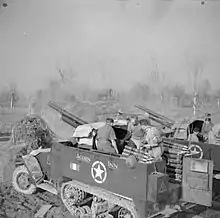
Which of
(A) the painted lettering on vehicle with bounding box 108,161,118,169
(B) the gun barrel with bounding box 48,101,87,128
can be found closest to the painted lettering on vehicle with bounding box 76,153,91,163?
(A) the painted lettering on vehicle with bounding box 108,161,118,169

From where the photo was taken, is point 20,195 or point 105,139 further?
point 20,195

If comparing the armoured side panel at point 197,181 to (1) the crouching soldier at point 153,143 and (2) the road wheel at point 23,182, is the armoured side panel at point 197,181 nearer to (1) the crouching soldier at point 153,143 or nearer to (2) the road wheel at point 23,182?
(1) the crouching soldier at point 153,143

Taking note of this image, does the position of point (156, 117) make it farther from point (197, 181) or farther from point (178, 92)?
point (197, 181)

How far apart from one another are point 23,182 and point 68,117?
2608 millimetres

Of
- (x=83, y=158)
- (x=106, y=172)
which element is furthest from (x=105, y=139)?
(x=106, y=172)

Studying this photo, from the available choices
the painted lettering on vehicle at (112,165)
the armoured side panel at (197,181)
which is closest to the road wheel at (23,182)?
the painted lettering on vehicle at (112,165)

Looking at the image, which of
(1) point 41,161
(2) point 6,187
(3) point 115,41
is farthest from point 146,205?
(3) point 115,41

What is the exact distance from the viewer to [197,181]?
453 cm

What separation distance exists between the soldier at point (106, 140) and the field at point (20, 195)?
3.81 feet

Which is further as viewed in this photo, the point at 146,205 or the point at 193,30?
the point at 193,30

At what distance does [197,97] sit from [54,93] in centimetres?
451

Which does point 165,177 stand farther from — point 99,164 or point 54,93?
point 54,93

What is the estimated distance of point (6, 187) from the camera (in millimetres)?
6648

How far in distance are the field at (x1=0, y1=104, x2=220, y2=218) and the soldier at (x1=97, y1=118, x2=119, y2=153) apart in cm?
116
